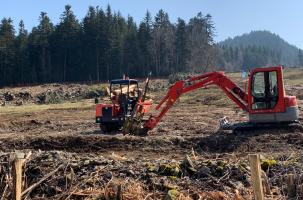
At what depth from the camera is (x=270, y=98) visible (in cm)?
1628

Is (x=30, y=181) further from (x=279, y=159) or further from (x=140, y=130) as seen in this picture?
(x=140, y=130)

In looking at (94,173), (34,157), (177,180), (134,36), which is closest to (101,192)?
(94,173)

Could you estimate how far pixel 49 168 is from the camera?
10.2 meters

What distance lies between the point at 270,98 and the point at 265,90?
0.29 m

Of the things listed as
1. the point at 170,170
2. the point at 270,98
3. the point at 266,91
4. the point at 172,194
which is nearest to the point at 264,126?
the point at 270,98

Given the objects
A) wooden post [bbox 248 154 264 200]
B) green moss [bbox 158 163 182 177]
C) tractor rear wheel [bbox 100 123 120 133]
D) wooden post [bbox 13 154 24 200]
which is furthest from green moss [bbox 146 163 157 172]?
tractor rear wheel [bbox 100 123 120 133]

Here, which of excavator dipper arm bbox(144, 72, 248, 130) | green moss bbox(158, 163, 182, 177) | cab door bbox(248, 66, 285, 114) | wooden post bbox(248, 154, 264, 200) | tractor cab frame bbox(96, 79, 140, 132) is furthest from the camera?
tractor cab frame bbox(96, 79, 140, 132)

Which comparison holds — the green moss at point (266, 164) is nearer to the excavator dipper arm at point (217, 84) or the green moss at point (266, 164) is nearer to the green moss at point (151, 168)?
the green moss at point (151, 168)

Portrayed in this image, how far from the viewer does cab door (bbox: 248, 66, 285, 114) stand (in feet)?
52.9

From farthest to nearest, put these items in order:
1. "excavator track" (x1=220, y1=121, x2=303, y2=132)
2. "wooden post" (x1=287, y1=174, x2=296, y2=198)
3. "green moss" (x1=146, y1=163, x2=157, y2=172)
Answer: "excavator track" (x1=220, y1=121, x2=303, y2=132) < "green moss" (x1=146, y1=163, x2=157, y2=172) < "wooden post" (x1=287, y1=174, x2=296, y2=198)

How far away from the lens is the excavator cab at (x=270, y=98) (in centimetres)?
1612

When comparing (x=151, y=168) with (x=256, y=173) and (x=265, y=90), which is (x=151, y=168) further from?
(x=265, y=90)

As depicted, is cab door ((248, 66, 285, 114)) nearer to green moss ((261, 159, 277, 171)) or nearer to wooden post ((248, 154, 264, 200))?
green moss ((261, 159, 277, 171))

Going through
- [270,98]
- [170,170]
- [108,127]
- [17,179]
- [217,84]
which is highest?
[217,84]
